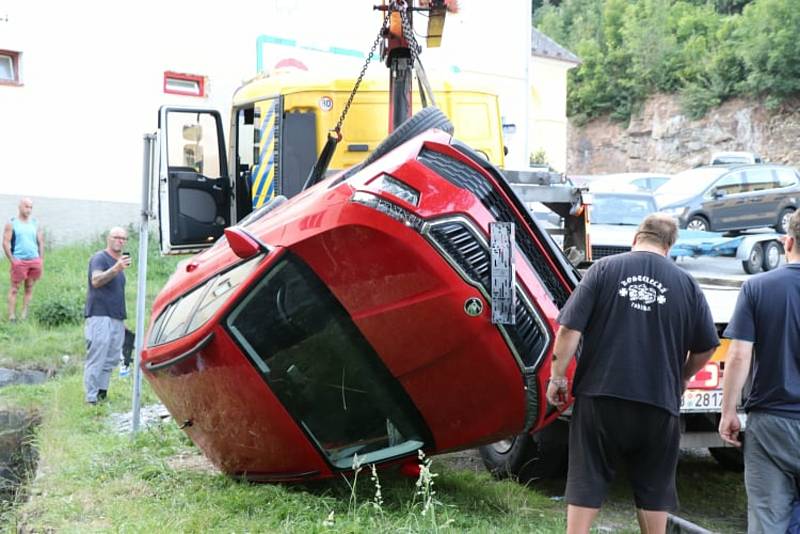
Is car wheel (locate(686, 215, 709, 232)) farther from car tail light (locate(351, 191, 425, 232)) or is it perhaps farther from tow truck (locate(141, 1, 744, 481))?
car tail light (locate(351, 191, 425, 232))

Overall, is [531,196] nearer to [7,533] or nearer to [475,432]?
[475,432]

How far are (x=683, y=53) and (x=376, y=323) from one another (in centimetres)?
4801

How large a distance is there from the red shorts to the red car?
740 cm

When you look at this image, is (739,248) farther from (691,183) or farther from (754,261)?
(691,183)

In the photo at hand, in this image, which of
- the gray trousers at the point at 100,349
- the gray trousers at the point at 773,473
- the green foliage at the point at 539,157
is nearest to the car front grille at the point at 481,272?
the gray trousers at the point at 773,473

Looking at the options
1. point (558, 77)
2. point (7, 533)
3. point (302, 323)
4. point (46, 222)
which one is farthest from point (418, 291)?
point (558, 77)

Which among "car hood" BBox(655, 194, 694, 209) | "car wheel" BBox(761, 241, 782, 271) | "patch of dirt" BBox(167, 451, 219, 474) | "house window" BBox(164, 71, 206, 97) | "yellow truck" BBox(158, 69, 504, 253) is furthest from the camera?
"car hood" BBox(655, 194, 694, 209)

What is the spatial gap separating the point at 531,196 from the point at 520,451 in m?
2.31

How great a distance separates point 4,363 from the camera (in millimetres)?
10336

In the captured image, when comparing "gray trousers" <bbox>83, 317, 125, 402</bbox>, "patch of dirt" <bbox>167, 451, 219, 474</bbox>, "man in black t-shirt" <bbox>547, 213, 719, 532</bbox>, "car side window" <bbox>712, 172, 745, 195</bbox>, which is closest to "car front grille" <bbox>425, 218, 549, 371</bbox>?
"man in black t-shirt" <bbox>547, 213, 719, 532</bbox>

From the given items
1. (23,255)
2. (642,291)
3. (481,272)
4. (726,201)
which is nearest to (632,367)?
(642,291)

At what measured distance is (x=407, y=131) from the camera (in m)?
4.89

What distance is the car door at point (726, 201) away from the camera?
65.0 feet

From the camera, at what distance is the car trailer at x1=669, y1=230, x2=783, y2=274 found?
49.5 ft
